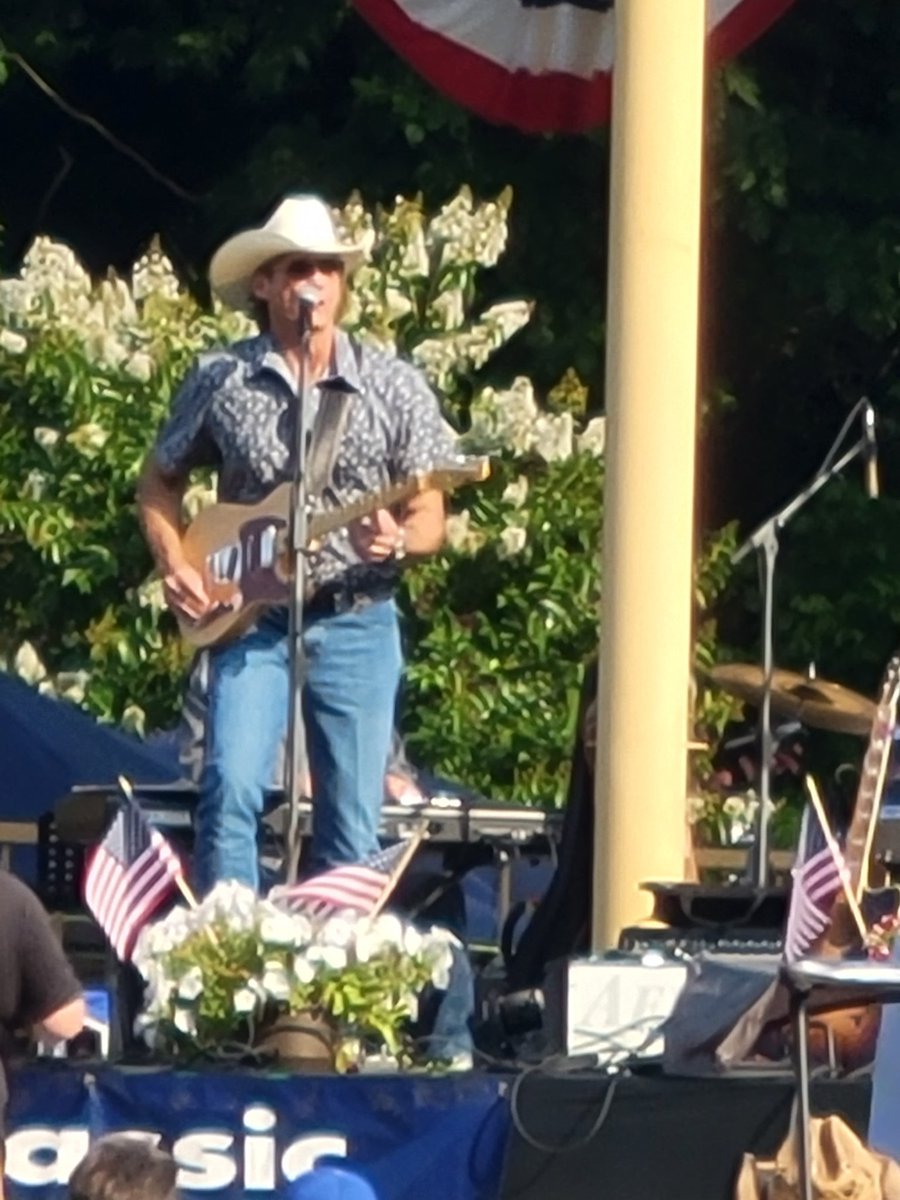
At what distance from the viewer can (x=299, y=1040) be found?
6.42 m

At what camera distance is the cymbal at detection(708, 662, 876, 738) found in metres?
8.85

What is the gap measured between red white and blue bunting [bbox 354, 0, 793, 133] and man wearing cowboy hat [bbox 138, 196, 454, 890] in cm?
122

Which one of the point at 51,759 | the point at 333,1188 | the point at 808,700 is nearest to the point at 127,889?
the point at 333,1188

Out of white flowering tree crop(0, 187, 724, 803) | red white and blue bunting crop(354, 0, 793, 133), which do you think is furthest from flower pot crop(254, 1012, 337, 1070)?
white flowering tree crop(0, 187, 724, 803)

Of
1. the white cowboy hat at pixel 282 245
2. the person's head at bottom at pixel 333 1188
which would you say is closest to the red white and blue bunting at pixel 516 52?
the white cowboy hat at pixel 282 245

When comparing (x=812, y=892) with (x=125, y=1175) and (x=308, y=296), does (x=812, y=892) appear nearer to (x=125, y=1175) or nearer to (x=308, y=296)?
(x=308, y=296)

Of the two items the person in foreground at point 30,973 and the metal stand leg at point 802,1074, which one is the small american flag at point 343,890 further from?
the metal stand leg at point 802,1074

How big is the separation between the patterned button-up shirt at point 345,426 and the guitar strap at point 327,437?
11 mm

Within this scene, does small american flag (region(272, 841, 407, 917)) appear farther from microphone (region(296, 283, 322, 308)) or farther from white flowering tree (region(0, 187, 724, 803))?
white flowering tree (region(0, 187, 724, 803))

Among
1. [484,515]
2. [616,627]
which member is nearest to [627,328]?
[616,627]

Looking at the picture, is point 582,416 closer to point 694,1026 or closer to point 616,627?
point 616,627

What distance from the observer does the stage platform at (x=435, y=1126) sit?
239 inches

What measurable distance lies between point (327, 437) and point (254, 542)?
0.26 m

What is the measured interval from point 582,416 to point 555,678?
4.15 feet
